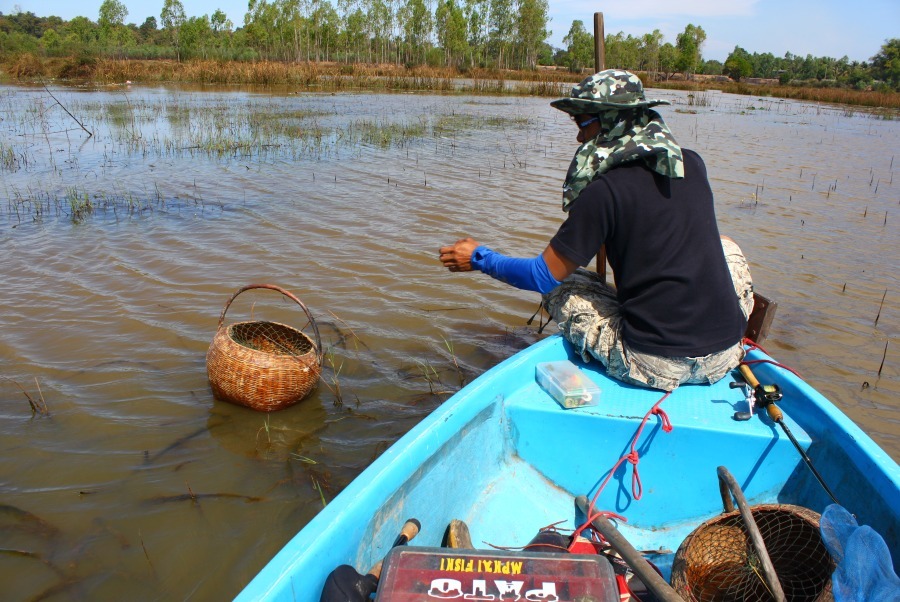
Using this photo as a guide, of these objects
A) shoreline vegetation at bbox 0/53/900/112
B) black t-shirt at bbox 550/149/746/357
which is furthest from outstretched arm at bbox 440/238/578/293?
shoreline vegetation at bbox 0/53/900/112

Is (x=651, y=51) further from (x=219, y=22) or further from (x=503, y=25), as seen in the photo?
(x=219, y=22)

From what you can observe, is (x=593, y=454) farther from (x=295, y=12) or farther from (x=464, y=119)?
(x=295, y=12)

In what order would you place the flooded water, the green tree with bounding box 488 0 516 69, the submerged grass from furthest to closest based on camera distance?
the green tree with bounding box 488 0 516 69
the submerged grass
the flooded water

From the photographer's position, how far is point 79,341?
14.7 feet

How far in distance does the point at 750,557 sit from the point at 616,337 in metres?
1.07

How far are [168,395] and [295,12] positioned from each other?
64.6m

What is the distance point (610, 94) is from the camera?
2521 mm

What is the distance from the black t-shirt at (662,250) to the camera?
240 centimetres

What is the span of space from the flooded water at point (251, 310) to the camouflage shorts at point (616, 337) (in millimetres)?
1323

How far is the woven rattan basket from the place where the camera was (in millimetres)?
2021

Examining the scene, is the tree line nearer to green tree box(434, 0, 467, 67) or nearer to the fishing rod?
green tree box(434, 0, 467, 67)

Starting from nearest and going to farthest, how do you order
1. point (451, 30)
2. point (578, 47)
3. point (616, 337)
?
1. point (616, 337)
2. point (451, 30)
3. point (578, 47)

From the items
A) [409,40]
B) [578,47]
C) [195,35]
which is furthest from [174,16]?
[578,47]

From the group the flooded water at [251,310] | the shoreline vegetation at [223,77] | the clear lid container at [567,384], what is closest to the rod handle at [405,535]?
the clear lid container at [567,384]
